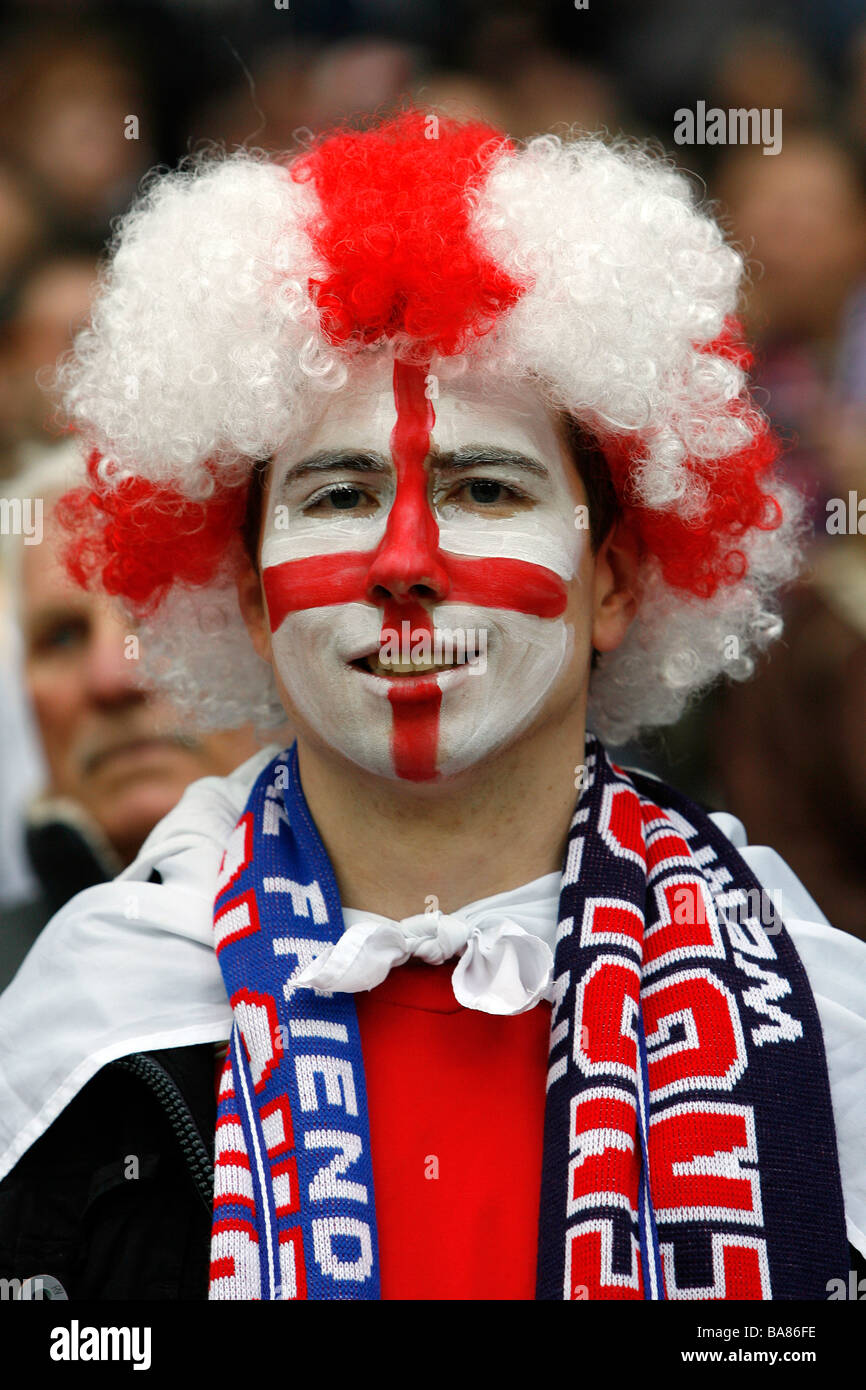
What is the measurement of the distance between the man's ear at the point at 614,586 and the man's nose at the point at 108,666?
5.34 feet

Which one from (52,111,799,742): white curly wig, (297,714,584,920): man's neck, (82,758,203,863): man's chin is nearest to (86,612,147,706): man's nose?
(82,758,203,863): man's chin

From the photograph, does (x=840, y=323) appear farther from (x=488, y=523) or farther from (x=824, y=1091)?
(x=824, y=1091)

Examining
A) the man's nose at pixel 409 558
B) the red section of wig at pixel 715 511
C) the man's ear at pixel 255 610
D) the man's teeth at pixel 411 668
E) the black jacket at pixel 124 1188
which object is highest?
the red section of wig at pixel 715 511

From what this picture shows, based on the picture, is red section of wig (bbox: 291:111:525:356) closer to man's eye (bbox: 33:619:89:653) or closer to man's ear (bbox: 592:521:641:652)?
man's ear (bbox: 592:521:641:652)

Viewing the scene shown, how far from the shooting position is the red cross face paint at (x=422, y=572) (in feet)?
6.37

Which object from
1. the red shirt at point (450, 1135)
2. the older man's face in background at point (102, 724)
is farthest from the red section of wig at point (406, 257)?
the older man's face in background at point (102, 724)

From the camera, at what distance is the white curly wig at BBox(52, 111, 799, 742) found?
78.2 inches

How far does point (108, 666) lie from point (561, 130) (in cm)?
190

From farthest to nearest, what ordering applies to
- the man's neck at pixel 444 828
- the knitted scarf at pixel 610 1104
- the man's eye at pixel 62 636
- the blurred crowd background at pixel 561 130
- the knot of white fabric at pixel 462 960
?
the man's eye at pixel 62 636, the blurred crowd background at pixel 561 130, the man's neck at pixel 444 828, the knot of white fabric at pixel 462 960, the knitted scarf at pixel 610 1104

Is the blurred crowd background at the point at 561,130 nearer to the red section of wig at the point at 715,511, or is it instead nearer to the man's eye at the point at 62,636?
the man's eye at the point at 62,636

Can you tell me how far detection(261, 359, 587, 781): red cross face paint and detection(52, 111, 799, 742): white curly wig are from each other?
7cm

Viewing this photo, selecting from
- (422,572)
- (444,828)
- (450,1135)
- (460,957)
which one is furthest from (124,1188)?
(422,572)

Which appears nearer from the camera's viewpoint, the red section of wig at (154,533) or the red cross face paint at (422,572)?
the red cross face paint at (422,572)
